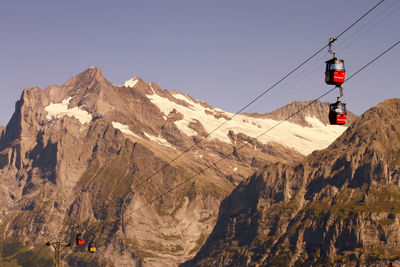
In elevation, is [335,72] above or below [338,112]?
above

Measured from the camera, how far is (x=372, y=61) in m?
62.9

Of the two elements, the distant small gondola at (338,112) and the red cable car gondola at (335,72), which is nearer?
the red cable car gondola at (335,72)

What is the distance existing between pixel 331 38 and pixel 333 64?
260cm

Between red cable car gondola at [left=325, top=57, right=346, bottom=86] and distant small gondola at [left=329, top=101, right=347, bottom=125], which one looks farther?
distant small gondola at [left=329, top=101, right=347, bottom=125]

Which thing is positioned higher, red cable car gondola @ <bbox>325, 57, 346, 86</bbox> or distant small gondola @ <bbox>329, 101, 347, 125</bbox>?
red cable car gondola @ <bbox>325, 57, 346, 86</bbox>

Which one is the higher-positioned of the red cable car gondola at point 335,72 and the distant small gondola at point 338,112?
the red cable car gondola at point 335,72

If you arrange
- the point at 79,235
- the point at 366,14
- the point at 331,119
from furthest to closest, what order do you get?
the point at 79,235
the point at 331,119
the point at 366,14

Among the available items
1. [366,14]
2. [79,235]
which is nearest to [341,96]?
[366,14]

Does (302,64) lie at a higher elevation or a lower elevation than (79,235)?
higher

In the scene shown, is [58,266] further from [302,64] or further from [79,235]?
[302,64]

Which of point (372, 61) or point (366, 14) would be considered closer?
point (366, 14)

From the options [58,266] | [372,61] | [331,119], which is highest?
[372,61]

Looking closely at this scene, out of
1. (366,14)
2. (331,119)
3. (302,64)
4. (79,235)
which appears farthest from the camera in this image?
(79,235)

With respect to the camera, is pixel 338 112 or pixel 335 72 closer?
pixel 335 72
